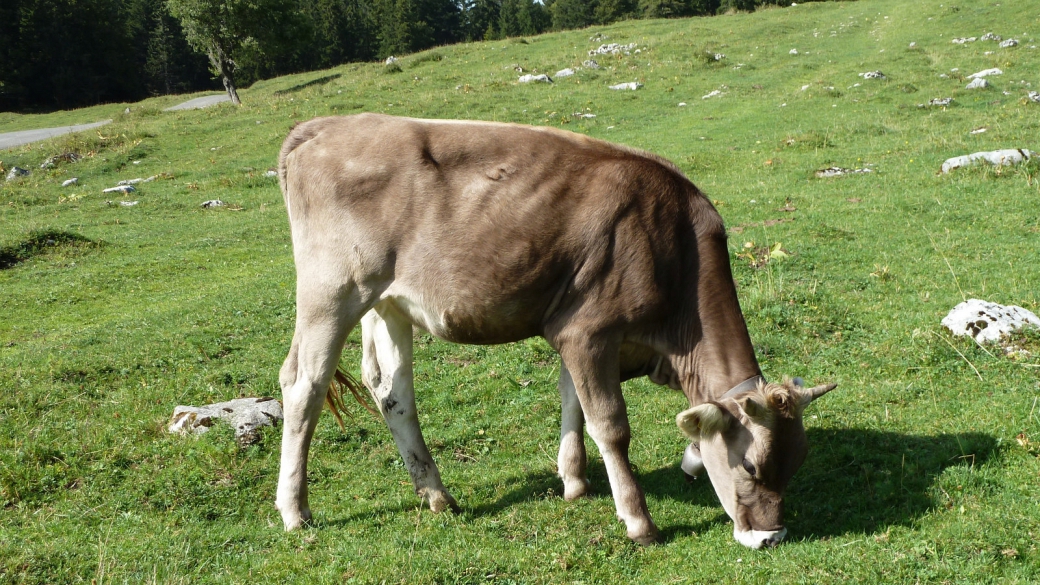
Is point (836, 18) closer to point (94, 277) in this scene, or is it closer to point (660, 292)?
point (94, 277)

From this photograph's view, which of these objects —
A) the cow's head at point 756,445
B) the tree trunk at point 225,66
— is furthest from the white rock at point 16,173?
the cow's head at point 756,445

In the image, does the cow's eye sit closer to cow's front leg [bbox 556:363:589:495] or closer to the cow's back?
the cow's back

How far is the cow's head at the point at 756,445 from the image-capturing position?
5438 millimetres

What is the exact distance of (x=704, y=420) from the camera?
5.43 meters

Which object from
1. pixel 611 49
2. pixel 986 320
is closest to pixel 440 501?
pixel 986 320

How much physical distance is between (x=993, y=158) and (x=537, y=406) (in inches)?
471

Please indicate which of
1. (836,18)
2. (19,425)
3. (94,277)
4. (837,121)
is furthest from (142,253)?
(836,18)

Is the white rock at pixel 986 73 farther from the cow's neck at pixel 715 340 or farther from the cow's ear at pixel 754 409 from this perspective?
the cow's ear at pixel 754 409

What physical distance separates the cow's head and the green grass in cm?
25

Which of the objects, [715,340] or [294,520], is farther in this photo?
[294,520]

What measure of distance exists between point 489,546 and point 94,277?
11.9 metres

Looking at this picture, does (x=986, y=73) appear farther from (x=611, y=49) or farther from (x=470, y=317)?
(x=470, y=317)

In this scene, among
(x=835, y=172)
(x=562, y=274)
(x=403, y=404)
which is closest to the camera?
(x=562, y=274)

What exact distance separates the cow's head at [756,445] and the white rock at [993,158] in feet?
41.0
